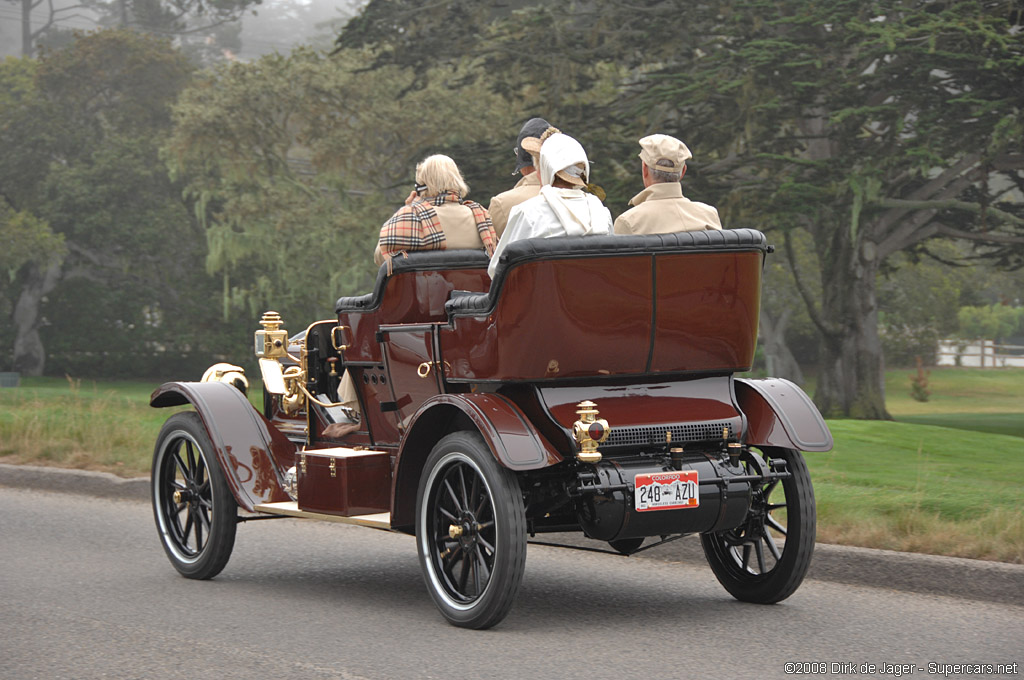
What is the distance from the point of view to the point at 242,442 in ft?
23.9

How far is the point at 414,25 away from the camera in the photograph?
2741 cm

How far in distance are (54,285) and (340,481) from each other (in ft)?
135

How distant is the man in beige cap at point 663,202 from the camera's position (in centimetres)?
636

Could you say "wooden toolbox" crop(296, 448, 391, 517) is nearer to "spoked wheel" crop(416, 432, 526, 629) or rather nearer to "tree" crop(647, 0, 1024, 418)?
"spoked wheel" crop(416, 432, 526, 629)

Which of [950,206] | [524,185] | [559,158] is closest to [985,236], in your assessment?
[950,206]

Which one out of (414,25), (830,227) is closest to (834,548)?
(830,227)

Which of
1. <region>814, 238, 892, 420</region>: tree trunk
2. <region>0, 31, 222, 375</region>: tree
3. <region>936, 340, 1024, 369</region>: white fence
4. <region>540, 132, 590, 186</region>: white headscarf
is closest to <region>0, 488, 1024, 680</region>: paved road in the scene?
<region>540, 132, 590, 186</region>: white headscarf

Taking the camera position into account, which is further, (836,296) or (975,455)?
(836,296)

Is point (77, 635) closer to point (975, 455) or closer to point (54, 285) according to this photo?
point (975, 455)

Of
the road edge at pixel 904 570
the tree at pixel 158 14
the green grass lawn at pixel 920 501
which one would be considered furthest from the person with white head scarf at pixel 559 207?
the tree at pixel 158 14

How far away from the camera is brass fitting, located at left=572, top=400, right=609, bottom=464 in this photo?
555cm

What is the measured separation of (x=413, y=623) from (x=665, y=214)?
2.13 meters

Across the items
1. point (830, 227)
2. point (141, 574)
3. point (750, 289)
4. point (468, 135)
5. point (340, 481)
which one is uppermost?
point (468, 135)

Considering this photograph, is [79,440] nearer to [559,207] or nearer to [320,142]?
[559,207]
